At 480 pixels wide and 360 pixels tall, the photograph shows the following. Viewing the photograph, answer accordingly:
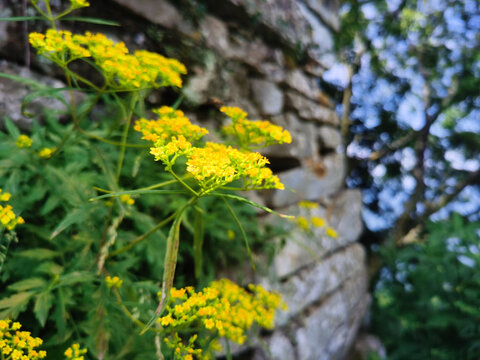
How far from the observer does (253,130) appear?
1199mm

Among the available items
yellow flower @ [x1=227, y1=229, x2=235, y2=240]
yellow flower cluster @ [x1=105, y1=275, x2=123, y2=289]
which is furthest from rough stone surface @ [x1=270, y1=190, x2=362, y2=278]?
yellow flower cluster @ [x1=105, y1=275, x2=123, y2=289]

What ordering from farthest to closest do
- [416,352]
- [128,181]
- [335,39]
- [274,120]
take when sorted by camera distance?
[335,39]
[416,352]
[274,120]
[128,181]

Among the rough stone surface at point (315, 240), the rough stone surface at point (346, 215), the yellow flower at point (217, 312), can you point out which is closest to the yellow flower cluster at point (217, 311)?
the yellow flower at point (217, 312)

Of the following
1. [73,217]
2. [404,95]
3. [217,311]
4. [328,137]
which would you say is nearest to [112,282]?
[73,217]

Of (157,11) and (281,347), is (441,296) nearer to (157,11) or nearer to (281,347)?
(281,347)

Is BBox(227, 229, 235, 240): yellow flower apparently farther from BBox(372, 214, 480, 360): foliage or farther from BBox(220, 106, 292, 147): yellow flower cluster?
BBox(372, 214, 480, 360): foliage

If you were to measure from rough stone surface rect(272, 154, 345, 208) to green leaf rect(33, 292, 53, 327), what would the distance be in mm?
1744

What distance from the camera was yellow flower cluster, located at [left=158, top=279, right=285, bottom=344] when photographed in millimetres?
937

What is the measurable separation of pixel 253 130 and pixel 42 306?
2.73ft

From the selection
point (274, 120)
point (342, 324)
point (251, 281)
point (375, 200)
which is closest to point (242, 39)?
point (274, 120)

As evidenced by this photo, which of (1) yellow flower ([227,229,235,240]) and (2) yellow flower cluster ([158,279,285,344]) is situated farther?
(1) yellow flower ([227,229,235,240])

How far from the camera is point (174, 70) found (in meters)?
1.33

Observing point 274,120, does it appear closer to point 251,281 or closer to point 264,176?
point 251,281

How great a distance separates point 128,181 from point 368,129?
15.9 feet
